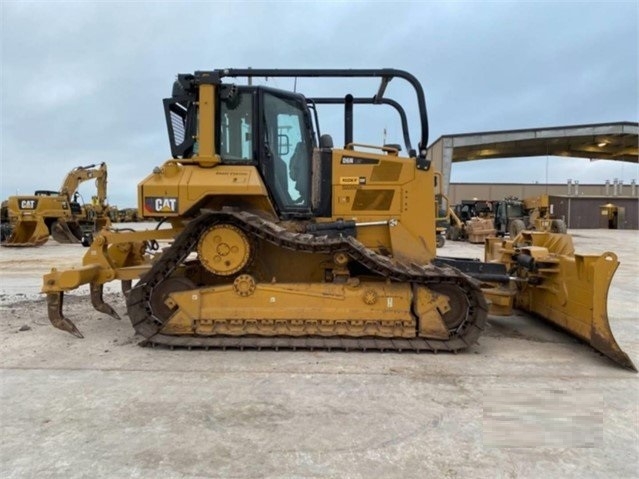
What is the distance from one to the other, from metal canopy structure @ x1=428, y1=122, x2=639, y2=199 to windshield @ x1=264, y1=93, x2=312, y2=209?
84.5 ft

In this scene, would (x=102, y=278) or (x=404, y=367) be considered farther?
(x=102, y=278)

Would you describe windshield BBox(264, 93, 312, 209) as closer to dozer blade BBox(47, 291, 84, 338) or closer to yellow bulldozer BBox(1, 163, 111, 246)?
dozer blade BBox(47, 291, 84, 338)

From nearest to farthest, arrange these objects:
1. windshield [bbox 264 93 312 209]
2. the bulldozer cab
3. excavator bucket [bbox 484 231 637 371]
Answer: excavator bucket [bbox 484 231 637 371], the bulldozer cab, windshield [bbox 264 93 312 209]

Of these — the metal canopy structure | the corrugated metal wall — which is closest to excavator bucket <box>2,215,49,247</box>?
the metal canopy structure

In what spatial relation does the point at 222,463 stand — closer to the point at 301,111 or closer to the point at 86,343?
the point at 86,343

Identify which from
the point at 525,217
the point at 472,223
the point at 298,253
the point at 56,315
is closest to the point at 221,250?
the point at 298,253

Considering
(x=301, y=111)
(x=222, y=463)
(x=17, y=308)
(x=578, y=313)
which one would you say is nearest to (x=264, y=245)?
(x=301, y=111)

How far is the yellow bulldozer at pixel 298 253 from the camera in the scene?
203 inches

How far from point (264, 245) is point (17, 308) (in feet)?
14.8

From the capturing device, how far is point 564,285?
544 cm

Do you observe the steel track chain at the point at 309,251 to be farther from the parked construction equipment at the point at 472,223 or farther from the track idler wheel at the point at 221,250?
the parked construction equipment at the point at 472,223

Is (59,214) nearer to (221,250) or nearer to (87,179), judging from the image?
(87,179)

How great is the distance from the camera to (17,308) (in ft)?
24.0

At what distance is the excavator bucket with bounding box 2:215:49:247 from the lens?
2139 centimetres
